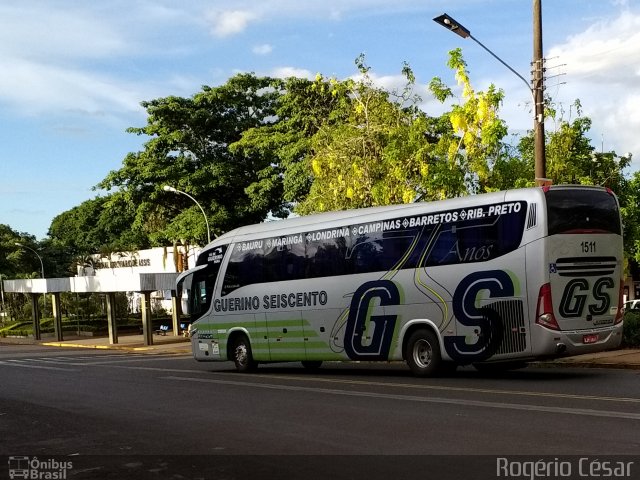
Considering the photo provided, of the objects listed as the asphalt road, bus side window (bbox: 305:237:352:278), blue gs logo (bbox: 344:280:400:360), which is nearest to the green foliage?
the asphalt road

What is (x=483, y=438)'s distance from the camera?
8.75 meters

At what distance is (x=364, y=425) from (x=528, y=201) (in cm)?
616

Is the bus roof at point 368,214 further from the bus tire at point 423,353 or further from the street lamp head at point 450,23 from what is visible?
the street lamp head at point 450,23

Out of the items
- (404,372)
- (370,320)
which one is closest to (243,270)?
(370,320)

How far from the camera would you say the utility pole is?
60.1 ft

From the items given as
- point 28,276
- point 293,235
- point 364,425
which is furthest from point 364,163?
point 28,276

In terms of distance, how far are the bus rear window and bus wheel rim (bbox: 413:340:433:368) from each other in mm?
3642

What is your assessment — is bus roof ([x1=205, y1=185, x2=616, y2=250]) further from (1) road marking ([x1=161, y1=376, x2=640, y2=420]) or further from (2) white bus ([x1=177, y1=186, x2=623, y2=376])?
(1) road marking ([x1=161, y1=376, x2=640, y2=420])

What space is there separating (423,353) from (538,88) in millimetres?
6885

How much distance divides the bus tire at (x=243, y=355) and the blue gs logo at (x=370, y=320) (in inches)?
147

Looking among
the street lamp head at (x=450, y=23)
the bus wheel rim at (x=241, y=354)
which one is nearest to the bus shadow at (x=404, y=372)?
the bus wheel rim at (x=241, y=354)

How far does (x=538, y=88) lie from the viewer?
18516 millimetres

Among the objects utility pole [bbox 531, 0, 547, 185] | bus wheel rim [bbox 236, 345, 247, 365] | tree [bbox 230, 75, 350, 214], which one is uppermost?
tree [bbox 230, 75, 350, 214]

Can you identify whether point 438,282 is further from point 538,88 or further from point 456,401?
point 538,88
